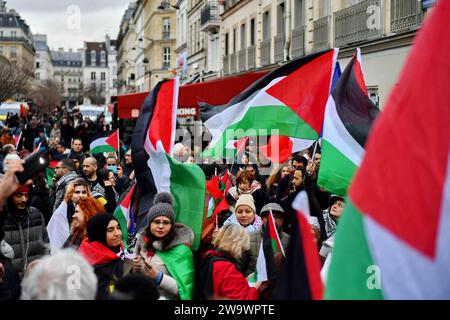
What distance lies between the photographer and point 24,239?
231 inches

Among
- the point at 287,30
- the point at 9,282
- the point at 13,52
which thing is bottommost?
the point at 9,282

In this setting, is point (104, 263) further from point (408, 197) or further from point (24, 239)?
point (408, 197)

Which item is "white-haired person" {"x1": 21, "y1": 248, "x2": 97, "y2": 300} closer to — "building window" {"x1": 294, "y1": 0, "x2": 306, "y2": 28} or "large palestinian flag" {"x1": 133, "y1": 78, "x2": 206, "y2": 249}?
"large palestinian flag" {"x1": 133, "y1": 78, "x2": 206, "y2": 249}

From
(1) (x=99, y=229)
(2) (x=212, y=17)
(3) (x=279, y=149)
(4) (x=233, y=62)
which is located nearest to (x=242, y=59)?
(4) (x=233, y=62)

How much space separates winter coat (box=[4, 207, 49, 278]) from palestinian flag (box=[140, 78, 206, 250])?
1037 millimetres

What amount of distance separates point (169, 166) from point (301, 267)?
361cm

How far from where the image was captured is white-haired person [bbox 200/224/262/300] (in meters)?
4.61

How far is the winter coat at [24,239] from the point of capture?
581cm

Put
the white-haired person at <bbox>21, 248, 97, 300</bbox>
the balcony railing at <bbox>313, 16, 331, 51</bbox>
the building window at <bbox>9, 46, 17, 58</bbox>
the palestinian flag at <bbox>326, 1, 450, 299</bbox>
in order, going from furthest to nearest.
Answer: the building window at <bbox>9, 46, 17, 58</bbox>, the balcony railing at <bbox>313, 16, 331, 51</bbox>, the white-haired person at <bbox>21, 248, 97, 300</bbox>, the palestinian flag at <bbox>326, 1, 450, 299</bbox>

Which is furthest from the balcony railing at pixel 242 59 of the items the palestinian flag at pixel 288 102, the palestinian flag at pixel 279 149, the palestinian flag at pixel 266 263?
the palestinian flag at pixel 266 263

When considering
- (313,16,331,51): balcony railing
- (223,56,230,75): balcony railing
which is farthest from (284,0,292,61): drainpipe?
(223,56,230,75): balcony railing

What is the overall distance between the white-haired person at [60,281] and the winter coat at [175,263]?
1337 millimetres

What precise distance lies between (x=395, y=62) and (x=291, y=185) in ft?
25.2

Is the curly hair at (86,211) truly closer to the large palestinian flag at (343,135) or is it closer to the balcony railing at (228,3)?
the large palestinian flag at (343,135)
